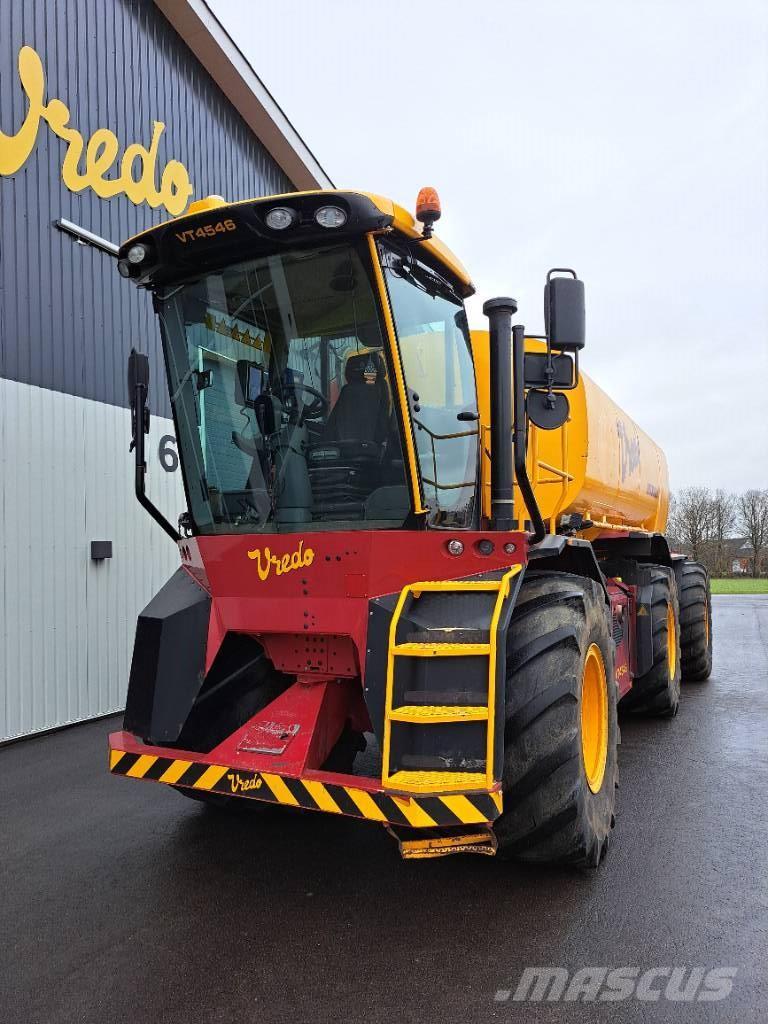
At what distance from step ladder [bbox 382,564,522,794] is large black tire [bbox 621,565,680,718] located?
405 centimetres

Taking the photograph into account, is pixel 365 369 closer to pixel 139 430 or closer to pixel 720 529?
pixel 139 430

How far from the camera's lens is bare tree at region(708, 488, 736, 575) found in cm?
5453

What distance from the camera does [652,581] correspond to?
7.29 metres

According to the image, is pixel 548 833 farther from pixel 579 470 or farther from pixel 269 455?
pixel 579 470

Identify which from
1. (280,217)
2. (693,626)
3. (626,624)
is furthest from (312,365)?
(693,626)

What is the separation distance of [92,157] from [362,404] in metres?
5.73

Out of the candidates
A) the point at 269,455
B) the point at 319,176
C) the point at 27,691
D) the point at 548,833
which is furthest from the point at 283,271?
the point at 319,176

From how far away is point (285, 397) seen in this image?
4051mm

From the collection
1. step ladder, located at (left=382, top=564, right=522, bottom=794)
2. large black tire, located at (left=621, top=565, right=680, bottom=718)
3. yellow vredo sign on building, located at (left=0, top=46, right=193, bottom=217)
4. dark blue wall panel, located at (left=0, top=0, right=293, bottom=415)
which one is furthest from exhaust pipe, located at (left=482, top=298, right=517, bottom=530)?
yellow vredo sign on building, located at (left=0, top=46, right=193, bottom=217)

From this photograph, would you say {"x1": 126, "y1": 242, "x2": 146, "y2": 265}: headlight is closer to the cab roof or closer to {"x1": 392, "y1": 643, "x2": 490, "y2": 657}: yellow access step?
the cab roof

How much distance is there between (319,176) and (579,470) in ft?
29.0

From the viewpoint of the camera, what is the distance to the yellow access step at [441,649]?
3.18 m

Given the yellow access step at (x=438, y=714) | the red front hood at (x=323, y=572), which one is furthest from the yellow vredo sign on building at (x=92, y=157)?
the yellow access step at (x=438, y=714)

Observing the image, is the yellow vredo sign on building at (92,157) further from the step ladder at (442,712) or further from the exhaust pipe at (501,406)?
the step ladder at (442,712)
